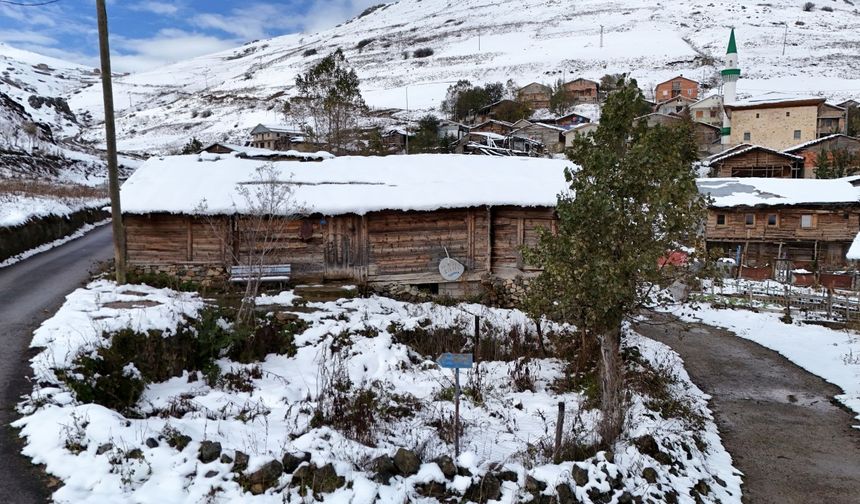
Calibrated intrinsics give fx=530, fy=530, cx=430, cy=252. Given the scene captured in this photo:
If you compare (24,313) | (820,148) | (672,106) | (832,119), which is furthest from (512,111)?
(24,313)

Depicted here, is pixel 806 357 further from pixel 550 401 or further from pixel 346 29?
pixel 346 29

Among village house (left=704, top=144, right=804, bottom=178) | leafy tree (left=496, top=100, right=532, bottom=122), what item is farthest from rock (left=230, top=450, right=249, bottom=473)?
leafy tree (left=496, top=100, right=532, bottom=122)

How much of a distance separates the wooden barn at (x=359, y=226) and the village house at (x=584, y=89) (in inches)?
2789

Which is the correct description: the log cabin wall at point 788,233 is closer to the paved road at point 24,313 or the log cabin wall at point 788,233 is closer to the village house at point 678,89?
the paved road at point 24,313

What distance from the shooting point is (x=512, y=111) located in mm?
70812

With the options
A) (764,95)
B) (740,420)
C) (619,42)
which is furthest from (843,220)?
(619,42)

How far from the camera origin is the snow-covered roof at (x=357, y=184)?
1546 centimetres

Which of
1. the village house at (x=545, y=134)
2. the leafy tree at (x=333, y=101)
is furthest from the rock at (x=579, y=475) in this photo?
the village house at (x=545, y=134)

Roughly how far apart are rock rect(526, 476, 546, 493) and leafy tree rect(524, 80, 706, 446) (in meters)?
1.49

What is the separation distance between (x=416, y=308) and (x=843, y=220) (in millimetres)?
29698

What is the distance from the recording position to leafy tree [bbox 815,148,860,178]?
4156cm

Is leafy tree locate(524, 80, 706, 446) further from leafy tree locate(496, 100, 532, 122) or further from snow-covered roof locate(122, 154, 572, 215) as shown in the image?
leafy tree locate(496, 100, 532, 122)

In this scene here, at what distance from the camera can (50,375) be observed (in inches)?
309

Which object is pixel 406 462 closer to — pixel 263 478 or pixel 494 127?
pixel 263 478
